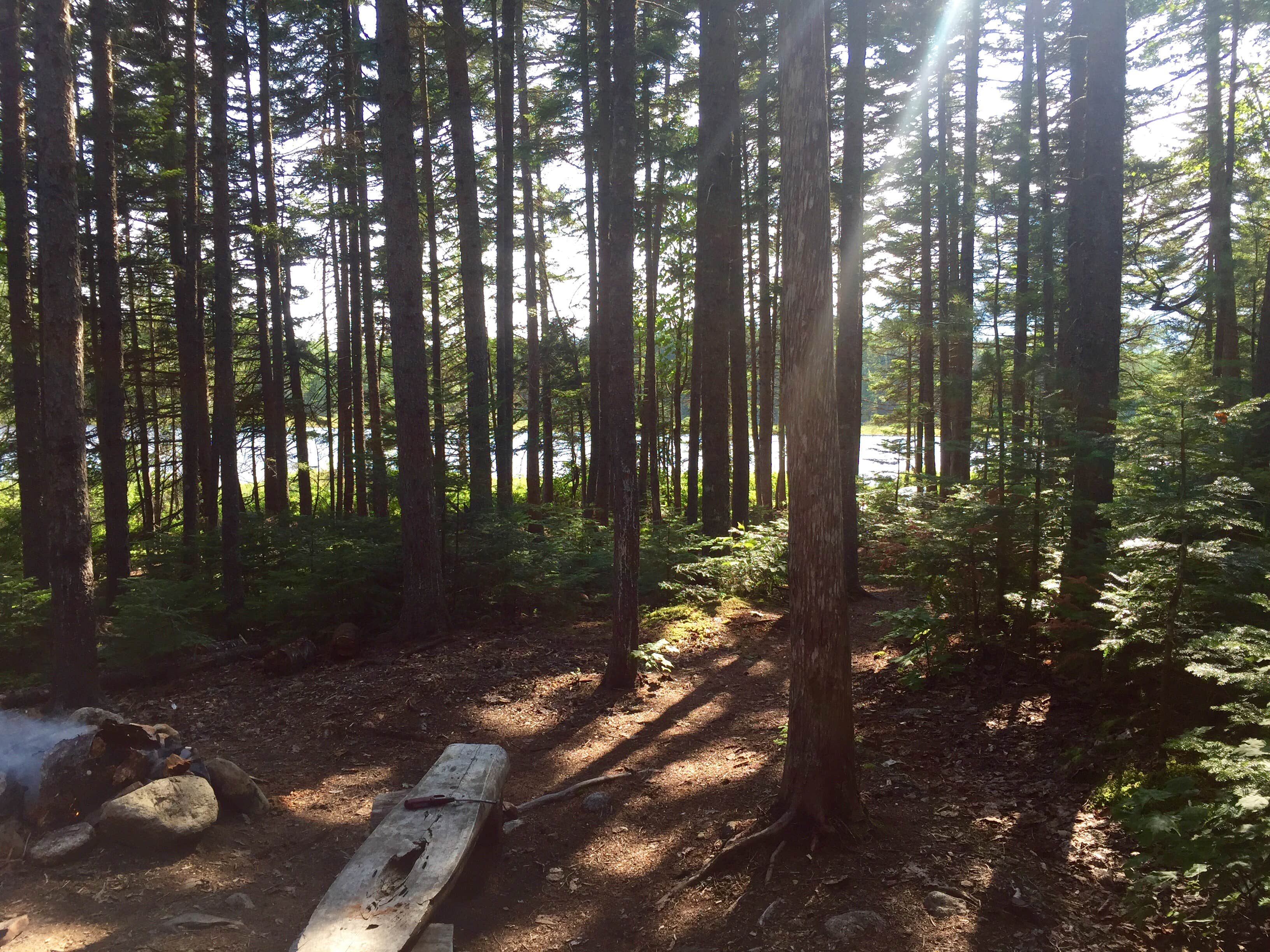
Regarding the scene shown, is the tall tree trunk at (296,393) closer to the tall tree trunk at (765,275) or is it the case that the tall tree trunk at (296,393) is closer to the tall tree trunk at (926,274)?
the tall tree trunk at (765,275)

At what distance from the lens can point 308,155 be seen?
62.0 feet

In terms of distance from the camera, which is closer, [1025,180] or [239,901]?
[239,901]

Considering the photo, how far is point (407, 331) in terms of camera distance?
34.0ft

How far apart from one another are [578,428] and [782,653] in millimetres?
25591

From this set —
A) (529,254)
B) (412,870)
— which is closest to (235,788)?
(412,870)

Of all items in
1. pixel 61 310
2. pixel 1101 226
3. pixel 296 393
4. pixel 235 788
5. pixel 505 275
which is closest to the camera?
pixel 235 788

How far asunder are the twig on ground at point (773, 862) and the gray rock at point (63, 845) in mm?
4576

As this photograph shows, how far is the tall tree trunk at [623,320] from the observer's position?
8.23 meters

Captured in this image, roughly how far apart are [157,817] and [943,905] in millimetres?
5110

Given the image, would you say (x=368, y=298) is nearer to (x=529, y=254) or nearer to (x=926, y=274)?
(x=529, y=254)

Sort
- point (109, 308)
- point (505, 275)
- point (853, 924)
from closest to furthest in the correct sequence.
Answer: point (853, 924)
point (109, 308)
point (505, 275)

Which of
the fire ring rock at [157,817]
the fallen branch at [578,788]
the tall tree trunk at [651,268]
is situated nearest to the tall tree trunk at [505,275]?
the tall tree trunk at [651,268]

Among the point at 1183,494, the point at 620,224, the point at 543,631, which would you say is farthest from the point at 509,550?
the point at 1183,494

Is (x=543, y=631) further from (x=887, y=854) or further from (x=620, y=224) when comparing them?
(x=887, y=854)
